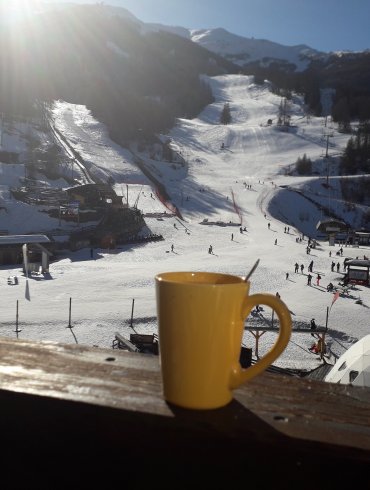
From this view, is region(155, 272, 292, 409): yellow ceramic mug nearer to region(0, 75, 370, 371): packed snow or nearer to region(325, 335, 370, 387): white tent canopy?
region(325, 335, 370, 387): white tent canopy

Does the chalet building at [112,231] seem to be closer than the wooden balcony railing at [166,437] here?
No

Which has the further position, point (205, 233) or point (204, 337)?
point (205, 233)

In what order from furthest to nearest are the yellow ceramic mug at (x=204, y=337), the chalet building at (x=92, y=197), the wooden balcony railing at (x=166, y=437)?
the chalet building at (x=92, y=197) < the yellow ceramic mug at (x=204, y=337) < the wooden balcony railing at (x=166, y=437)

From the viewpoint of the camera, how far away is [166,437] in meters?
1.00

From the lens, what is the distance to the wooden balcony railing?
37.1 inches

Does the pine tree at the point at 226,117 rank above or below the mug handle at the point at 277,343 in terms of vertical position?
above

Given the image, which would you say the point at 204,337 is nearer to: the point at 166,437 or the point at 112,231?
the point at 166,437

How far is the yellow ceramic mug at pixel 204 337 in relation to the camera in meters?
1.05

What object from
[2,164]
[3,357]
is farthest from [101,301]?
[2,164]

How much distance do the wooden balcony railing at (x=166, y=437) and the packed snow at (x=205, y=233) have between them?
938cm

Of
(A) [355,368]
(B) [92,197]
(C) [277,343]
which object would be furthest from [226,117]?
(C) [277,343]

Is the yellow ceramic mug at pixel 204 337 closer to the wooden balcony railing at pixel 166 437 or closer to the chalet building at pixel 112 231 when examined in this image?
the wooden balcony railing at pixel 166 437

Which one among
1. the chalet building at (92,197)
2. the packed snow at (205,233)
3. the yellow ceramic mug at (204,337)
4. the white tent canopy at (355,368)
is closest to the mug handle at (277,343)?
the yellow ceramic mug at (204,337)

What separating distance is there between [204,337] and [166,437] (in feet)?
0.74
